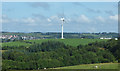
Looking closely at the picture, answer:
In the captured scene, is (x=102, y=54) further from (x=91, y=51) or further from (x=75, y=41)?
(x=75, y=41)

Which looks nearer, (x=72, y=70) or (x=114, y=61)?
(x=72, y=70)

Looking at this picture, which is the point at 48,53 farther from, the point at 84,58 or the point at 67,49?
the point at 84,58

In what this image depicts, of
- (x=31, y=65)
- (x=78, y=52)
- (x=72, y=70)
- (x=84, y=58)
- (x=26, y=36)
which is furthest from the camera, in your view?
(x=26, y=36)

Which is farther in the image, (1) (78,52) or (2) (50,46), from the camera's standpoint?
(2) (50,46)

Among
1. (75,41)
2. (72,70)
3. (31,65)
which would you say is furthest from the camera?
(75,41)

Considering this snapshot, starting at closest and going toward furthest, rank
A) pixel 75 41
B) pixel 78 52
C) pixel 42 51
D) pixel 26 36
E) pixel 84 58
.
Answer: pixel 84 58
pixel 78 52
pixel 42 51
pixel 75 41
pixel 26 36

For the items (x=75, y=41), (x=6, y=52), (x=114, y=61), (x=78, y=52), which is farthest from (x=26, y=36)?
(x=114, y=61)

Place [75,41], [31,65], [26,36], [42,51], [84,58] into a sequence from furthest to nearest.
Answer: [26,36], [75,41], [42,51], [84,58], [31,65]

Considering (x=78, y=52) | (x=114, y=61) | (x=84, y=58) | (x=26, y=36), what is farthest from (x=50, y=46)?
(x=26, y=36)

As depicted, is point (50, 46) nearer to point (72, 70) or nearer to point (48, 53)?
point (48, 53)
